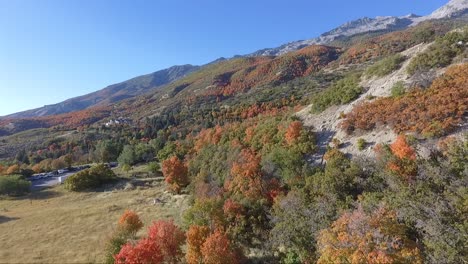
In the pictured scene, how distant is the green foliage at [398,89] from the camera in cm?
4212

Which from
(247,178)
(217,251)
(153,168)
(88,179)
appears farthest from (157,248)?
(153,168)

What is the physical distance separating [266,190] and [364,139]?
13.1m

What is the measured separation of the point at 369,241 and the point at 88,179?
73.5 m

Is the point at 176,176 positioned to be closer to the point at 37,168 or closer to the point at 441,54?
the point at 441,54

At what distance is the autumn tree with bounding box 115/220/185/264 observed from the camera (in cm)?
2900

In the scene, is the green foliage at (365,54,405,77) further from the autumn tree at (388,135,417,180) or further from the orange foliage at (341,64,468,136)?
the autumn tree at (388,135,417,180)

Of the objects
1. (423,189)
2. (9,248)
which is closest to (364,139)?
(423,189)

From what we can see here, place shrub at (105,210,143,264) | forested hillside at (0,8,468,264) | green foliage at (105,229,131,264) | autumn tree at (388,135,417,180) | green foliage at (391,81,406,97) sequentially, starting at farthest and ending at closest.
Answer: green foliage at (391,81,406,97), shrub at (105,210,143,264), green foliage at (105,229,131,264), autumn tree at (388,135,417,180), forested hillside at (0,8,468,264)

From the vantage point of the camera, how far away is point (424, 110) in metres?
36.1

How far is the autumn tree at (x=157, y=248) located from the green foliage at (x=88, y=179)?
174 ft

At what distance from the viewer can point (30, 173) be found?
336ft

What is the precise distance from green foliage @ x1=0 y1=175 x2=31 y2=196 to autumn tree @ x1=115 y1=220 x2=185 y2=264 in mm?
63490

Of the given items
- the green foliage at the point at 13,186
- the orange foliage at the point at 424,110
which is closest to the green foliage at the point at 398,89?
the orange foliage at the point at 424,110

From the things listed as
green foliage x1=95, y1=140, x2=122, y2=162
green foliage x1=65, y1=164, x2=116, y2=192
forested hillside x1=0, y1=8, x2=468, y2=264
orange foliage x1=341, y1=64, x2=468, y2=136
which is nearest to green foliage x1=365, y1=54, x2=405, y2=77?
forested hillside x1=0, y1=8, x2=468, y2=264
